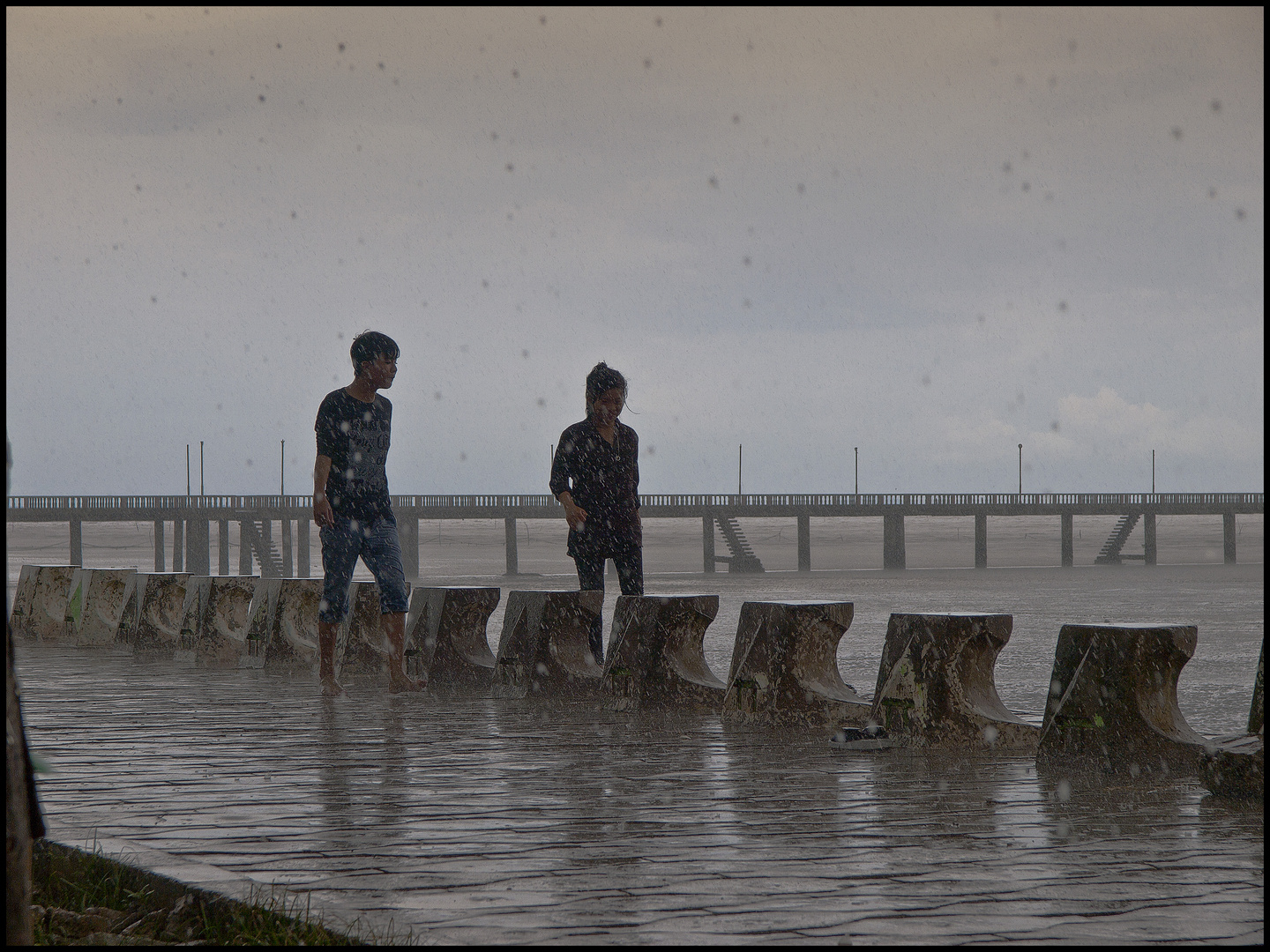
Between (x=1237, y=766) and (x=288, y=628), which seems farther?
(x=288, y=628)

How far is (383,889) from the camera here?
3076 millimetres

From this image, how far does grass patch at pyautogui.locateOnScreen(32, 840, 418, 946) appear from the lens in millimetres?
2705

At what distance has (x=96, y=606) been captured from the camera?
1208cm

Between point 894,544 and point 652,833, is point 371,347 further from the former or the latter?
point 894,544

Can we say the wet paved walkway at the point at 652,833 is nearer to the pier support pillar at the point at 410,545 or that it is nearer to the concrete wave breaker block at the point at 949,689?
the concrete wave breaker block at the point at 949,689

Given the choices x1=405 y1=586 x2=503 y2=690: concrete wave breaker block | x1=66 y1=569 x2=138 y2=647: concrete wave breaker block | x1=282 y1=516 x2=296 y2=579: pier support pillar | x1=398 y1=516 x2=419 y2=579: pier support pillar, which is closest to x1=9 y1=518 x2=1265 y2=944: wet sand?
x1=405 y1=586 x2=503 y2=690: concrete wave breaker block

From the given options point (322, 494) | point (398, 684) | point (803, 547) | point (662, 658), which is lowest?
point (803, 547)

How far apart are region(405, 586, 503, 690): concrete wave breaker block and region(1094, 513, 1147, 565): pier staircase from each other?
51083 mm

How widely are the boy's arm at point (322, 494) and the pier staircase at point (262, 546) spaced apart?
168 ft

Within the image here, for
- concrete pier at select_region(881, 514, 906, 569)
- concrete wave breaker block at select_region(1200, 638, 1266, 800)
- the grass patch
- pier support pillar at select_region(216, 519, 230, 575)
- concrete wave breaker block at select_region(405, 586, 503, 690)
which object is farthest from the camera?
concrete pier at select_region(881, 514, 906, 569)

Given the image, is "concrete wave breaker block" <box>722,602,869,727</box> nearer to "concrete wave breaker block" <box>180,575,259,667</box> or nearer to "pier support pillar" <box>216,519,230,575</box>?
"concrete wave breaker block" <box>180,575,259,667</box>

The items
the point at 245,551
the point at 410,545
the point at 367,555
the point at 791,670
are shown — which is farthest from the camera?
the point at 245,551

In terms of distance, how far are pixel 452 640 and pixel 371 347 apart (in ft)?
5.55

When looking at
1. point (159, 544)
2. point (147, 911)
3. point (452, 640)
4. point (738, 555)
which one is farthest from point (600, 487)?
point (159, 544)
